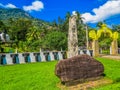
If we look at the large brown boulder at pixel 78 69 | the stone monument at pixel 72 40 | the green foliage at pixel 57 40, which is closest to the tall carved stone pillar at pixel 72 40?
the stone monument at pixel 72 40

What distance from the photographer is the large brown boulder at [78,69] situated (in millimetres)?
10859

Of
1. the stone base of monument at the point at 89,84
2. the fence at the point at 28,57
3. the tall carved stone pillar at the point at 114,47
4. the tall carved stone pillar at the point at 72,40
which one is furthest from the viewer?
the tall carved stone pillar at the point at 114,47

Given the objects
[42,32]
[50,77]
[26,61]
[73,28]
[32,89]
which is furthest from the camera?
[42,32]

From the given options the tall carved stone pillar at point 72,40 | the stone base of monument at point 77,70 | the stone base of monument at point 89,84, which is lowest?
the stone base of monument at point 89,84

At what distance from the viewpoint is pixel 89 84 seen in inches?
440

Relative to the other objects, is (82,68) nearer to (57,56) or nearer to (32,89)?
(32,89)

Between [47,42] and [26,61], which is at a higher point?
[47,42]

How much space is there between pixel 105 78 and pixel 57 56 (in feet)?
59.0

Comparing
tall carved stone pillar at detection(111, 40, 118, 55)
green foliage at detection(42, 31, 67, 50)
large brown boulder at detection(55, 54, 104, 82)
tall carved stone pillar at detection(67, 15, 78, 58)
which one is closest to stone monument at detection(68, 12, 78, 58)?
tall carved stone pillar at detection(67, 15, 78, 58)

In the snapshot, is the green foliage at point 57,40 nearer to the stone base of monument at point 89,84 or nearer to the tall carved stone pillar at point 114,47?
the tall carved stone pillar at point 114,47

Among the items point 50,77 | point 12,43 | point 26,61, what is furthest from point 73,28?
point 12,43

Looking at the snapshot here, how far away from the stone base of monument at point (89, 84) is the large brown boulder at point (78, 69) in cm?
22

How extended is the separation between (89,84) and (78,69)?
0.88 metres

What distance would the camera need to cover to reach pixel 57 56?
29891 mm
